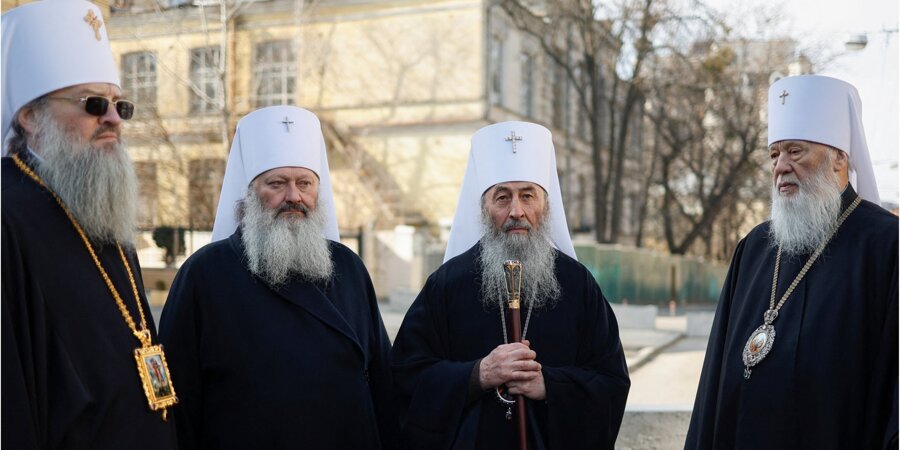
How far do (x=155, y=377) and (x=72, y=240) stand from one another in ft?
1.75

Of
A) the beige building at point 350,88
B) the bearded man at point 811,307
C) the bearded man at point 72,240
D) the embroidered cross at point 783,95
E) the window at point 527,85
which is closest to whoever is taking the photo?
the bearded man at point 72,240

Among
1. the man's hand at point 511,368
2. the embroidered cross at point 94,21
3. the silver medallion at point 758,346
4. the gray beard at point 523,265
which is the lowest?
the man's hand at point 511,368

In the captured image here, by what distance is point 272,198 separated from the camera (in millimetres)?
4301

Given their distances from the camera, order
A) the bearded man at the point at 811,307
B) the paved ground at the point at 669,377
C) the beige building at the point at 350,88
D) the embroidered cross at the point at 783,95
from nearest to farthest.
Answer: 1. the bearded man at the point at 811,307
2. the embroidered cross at the point at 783,95
3. the paved ground at the point at 669,377
4. the beige building at the point at 350,88

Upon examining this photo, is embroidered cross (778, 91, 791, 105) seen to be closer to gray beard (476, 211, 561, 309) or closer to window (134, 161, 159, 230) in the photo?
gray beard (476, 211, 561, 309)

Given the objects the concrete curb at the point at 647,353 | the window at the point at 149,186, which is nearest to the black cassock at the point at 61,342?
the concrete curb at the point at 647,353

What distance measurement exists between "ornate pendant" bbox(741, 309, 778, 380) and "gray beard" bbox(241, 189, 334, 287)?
1782 millimetres

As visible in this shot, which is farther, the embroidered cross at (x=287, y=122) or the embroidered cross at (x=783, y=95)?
the embroidered cross at (x=287, y=122)

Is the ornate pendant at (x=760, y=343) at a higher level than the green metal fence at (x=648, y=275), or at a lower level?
higher

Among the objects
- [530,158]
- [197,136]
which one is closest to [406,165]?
[197,136]

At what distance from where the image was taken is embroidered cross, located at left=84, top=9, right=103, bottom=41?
3.36m

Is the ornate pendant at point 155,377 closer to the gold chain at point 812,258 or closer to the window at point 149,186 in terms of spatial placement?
the gold chain at point 812,258

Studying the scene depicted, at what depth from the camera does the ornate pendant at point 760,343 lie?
3.70 metres

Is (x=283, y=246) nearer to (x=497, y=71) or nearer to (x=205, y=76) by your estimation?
(x=205, y=76)
